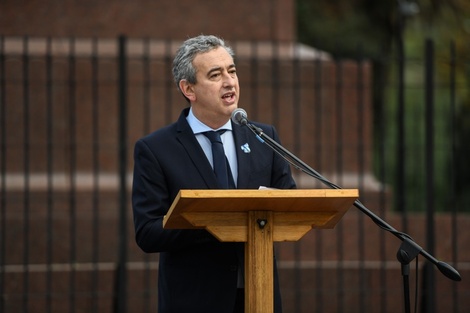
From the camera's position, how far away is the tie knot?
198 inches

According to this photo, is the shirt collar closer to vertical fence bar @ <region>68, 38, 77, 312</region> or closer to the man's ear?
the man's ear

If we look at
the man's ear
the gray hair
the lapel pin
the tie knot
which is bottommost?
the lapel pin

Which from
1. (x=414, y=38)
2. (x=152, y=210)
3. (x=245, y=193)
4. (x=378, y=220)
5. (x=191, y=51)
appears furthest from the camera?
(x=414, y=38)

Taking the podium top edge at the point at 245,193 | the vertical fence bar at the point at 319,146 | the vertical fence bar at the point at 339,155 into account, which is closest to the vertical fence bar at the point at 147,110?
the vertical fence bar at the point at 319,146

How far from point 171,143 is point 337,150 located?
5197 millimetres

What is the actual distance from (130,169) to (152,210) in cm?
544

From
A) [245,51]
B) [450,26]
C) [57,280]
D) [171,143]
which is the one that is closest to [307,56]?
[245,51]

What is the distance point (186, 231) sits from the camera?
476 cm

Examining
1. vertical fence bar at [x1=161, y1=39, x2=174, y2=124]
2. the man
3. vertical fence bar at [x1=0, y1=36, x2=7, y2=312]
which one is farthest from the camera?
vertical fence bar at [x1=161, y1=39, x2=174, y2=124]

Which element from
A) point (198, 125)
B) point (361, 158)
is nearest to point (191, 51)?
point (198, 125)

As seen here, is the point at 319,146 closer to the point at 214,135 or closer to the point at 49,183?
the point at 49,183

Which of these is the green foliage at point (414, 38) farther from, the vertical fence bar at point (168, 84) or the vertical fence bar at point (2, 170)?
the vertical fence bar at point (2, 170)

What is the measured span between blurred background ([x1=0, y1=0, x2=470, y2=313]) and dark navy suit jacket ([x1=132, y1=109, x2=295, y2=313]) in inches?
167

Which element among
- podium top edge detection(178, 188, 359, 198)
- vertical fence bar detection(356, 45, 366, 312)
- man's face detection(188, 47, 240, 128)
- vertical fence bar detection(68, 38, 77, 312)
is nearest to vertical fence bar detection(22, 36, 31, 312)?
vertical fence bar detection(68, 38, 77, 312)
